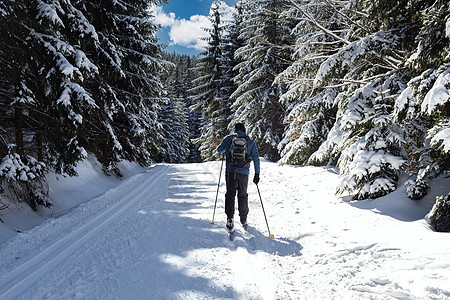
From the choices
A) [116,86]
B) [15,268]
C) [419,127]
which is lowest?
[15,268]

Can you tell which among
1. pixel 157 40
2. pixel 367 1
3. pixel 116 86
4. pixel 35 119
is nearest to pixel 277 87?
pixel 157 40

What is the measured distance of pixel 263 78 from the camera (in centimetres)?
1714

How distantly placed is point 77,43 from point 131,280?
761cm

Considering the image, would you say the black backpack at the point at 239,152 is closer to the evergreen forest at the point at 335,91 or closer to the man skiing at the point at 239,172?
the man skiing at the point at 239,172

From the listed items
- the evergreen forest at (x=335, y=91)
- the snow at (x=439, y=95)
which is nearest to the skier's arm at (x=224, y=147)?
the evergreen forest at (x=335, y=91)

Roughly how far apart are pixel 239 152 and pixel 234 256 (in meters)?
2.14

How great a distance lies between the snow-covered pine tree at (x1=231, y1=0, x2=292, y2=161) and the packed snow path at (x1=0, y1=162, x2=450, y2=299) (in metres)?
11.4

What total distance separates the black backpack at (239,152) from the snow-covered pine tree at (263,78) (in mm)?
11204

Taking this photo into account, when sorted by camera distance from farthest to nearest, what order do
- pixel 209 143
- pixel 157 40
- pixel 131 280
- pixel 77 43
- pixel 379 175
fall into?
pixel 209 143 < pixel 157 40 < pixel 77 43 < pixel 379 175 < pixel 131 280

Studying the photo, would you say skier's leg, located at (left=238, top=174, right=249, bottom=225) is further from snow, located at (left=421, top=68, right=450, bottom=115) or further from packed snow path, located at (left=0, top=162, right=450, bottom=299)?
snow, located at (left=421, top=68, right=450, bottom=115)

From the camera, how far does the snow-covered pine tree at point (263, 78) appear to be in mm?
15921

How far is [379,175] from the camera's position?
544 centimetres

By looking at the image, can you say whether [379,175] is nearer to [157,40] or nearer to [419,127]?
[419,127]

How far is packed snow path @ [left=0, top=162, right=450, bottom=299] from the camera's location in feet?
9.58
